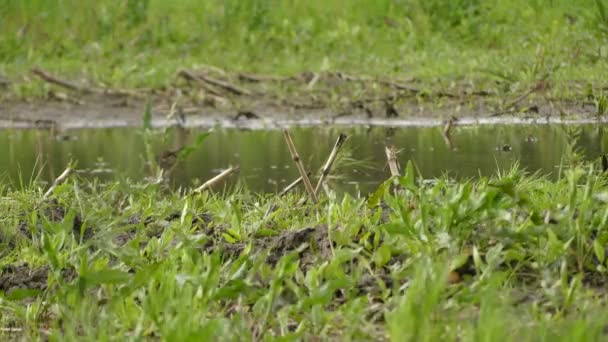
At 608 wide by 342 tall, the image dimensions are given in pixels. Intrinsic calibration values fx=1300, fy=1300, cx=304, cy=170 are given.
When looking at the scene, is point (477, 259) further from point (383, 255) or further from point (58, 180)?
point (58, 180)

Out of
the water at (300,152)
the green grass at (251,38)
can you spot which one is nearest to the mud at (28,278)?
the water at (300,152)

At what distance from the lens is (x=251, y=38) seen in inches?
524

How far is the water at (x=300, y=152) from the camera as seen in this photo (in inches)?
272

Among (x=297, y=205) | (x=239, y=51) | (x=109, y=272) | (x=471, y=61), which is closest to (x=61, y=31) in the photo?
(x=239, y=51)

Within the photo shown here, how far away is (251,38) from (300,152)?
540 cm

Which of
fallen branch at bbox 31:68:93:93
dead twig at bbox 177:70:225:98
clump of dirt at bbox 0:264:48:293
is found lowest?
fallen branch at bbox 31:68:93:93

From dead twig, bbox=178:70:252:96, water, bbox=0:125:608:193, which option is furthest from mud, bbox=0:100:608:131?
dead twig, bbox=178:70:252:96

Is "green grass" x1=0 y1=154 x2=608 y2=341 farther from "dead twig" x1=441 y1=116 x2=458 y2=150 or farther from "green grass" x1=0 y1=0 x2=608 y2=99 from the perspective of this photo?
"green grass" x1=0 y1=0 x2=608 y2=99

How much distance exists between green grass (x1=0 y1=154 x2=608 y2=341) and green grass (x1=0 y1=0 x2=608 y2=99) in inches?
239

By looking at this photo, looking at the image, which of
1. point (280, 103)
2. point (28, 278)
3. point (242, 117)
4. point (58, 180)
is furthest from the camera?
point (280, 103)

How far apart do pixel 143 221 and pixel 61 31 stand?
32.2 feet

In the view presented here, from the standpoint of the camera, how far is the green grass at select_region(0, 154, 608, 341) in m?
2.94

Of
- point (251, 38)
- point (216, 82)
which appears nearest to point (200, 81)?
point (216, 82)

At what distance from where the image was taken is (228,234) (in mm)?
4227
